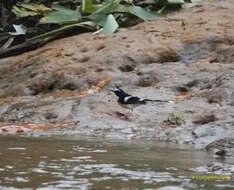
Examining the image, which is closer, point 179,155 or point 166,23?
point 179,155

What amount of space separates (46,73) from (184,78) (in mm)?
2606

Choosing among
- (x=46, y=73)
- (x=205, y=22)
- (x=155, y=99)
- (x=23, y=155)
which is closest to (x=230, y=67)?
(x=155, y=99)

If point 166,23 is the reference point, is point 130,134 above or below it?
below

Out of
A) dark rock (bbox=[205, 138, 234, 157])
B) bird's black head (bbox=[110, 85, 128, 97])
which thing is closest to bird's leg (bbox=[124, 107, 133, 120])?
bird's black head (bbox=[110, 85, 128, 97])

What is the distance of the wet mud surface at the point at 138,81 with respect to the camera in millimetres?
6738

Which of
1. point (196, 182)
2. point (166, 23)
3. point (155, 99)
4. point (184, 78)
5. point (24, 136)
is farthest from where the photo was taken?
point (166, 23)

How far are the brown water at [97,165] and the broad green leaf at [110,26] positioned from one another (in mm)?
4938

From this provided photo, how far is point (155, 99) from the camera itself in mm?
7840

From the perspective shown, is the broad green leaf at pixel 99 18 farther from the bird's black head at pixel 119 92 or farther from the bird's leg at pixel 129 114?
the bird's leg at pixel 129 114

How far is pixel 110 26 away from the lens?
10.6 meters

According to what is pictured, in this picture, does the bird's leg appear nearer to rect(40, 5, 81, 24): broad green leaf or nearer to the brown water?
the brown water

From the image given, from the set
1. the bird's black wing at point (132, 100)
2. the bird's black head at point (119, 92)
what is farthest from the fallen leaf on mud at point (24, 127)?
the bird's black head at point (119, 92)

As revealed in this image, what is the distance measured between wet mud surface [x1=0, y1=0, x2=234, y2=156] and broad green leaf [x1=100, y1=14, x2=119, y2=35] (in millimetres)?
185

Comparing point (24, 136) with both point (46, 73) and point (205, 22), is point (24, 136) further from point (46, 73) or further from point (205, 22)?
point (205, 22)
